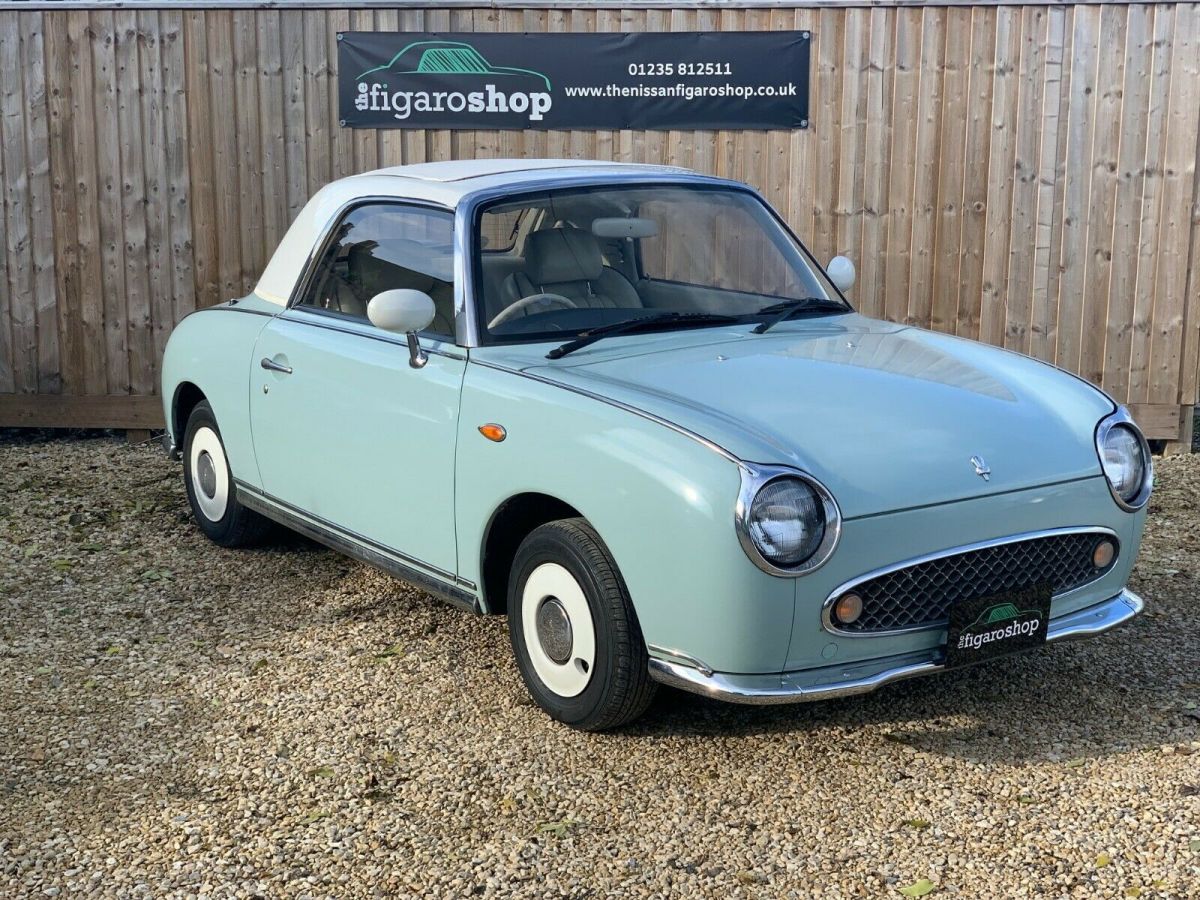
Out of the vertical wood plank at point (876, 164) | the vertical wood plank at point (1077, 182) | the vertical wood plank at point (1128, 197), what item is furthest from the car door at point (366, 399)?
the vertical wood plank at point (1128, 197)

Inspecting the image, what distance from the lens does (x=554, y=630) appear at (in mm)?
4352

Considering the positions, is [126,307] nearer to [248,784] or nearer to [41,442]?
[41,442]

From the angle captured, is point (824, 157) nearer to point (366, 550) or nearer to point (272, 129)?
point (272, 129)

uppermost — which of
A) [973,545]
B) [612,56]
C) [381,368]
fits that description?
[612,56]

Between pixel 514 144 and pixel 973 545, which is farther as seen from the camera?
pixel 514 144

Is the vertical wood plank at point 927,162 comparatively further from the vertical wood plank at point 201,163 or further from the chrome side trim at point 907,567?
the chrome side trim at point 907,567

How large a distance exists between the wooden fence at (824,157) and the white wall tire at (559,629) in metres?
4.93

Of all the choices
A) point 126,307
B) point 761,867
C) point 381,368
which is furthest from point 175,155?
point 761,867

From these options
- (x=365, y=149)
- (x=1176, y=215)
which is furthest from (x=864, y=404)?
(x=365, y=149)

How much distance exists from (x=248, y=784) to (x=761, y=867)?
4.97 feet

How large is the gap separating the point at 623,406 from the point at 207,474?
3.12 m

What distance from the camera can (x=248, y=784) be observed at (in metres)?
4.13

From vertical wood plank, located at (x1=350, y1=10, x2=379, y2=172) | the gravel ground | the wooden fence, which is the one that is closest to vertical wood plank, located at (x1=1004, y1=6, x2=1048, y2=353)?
the wooden fence

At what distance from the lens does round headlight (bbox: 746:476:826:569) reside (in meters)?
3.71
